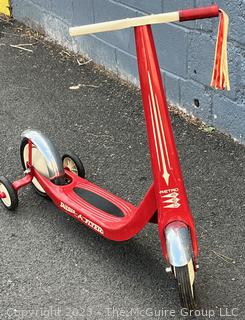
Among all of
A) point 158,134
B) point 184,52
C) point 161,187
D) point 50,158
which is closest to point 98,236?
point 50,158

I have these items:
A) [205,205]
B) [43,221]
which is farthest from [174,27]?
[43,221]

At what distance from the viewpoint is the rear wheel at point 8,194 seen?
321cm

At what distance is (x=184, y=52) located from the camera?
400 centimetres

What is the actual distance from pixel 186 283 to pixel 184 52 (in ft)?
6.59

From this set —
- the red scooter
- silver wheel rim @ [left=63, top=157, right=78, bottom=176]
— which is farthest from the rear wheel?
the red scooter

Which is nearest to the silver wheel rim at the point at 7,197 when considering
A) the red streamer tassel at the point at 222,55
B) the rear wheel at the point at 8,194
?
the rear wheel at the point at 8,194

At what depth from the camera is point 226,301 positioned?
8.73 ft

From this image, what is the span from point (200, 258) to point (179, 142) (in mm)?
1152

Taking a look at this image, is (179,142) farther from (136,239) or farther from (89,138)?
(136,239)

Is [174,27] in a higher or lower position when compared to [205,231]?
higher

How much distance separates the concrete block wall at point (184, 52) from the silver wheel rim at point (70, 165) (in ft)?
3.54

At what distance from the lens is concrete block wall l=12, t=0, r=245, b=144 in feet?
12.0

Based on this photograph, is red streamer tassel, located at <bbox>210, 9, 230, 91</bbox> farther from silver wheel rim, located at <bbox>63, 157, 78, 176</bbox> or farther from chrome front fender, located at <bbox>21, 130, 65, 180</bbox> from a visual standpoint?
silver wheel rim, located at <bbox>63, 157, 78, 176</bbox>

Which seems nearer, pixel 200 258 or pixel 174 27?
pixel 200 258
